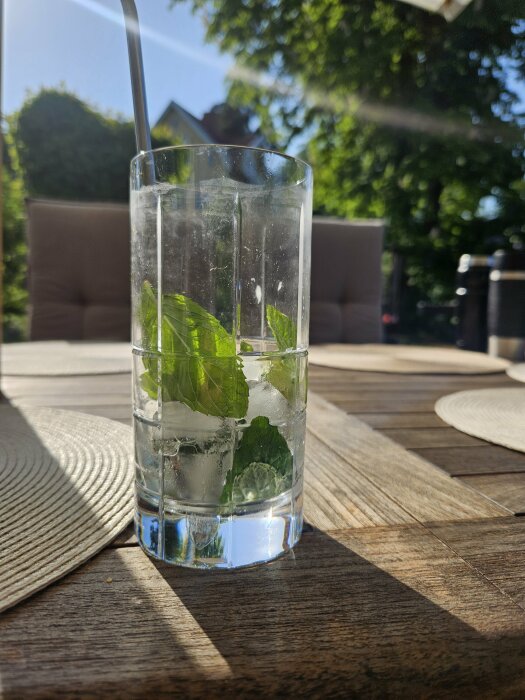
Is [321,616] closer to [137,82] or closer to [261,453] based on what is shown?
[261,453]

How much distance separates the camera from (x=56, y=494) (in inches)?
12.9

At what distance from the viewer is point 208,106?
404 centimetres

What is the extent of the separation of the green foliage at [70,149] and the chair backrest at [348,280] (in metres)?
2.88

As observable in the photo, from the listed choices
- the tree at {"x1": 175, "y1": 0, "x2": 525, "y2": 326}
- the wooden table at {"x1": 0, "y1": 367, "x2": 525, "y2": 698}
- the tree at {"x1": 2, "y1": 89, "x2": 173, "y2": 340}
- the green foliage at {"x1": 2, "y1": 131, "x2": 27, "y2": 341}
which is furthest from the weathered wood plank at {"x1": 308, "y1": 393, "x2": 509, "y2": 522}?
the green foliage at {"x1": 2, "y1": 131, "x2": 27, "y2": 341}

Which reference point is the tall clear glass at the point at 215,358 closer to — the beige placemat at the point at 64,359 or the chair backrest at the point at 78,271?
the beige placemat at the point at 64,359

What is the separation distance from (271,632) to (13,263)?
5.25 m

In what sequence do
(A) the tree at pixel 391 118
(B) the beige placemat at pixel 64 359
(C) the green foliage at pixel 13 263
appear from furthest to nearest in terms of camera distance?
(C) the green foliage at pixel 13 263 < (A) the tree at pixel 391 118 < (B) the beige placemat at pixel 64 359

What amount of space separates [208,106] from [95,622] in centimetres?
435

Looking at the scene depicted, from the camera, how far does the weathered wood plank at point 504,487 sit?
0.34m

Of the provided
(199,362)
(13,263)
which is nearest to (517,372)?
(199,362)

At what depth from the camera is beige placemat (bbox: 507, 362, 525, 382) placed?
33.3 inches

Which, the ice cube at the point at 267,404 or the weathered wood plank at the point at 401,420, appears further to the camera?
the weathered wood plank at the point at 401,420

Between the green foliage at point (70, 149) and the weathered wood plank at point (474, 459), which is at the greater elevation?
the green foliage at point (70, 149)

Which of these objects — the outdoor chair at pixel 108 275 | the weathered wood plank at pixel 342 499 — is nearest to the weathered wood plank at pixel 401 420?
the weathered wood plank at pixel 342 499
